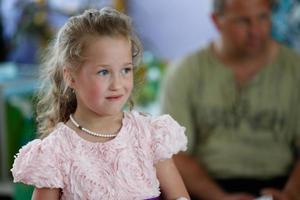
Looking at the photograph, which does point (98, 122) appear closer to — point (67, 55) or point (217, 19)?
point (67, 55)

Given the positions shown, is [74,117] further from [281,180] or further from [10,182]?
[10,182]

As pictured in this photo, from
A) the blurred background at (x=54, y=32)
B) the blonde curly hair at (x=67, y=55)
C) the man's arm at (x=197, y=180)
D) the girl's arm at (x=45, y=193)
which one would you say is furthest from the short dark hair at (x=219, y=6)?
the girl's arm at (x=45, y=193)

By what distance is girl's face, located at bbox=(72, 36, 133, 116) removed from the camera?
1102 mm

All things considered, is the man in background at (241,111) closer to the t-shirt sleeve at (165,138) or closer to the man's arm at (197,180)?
the man's arm at (197,180)

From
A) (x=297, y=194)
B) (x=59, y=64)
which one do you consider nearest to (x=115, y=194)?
(x=59, y=64)

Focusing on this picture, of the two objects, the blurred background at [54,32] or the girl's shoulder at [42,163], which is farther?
the blurred background at [54,32]

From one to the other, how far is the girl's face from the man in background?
1117 millimetres

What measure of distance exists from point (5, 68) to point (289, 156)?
1.97 metres

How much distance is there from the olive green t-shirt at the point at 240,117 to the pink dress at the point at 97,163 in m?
1.06

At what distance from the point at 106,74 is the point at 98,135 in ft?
0.38

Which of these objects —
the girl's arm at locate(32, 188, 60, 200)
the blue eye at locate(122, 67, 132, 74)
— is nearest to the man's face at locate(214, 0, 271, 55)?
the blue eye at locate(122, 67, 132, 74)

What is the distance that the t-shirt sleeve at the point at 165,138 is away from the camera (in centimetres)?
116

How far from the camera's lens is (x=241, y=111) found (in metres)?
2.24

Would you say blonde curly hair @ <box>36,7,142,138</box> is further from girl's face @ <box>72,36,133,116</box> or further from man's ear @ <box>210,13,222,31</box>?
man's ear @ <box>210,13,222,31</box>
